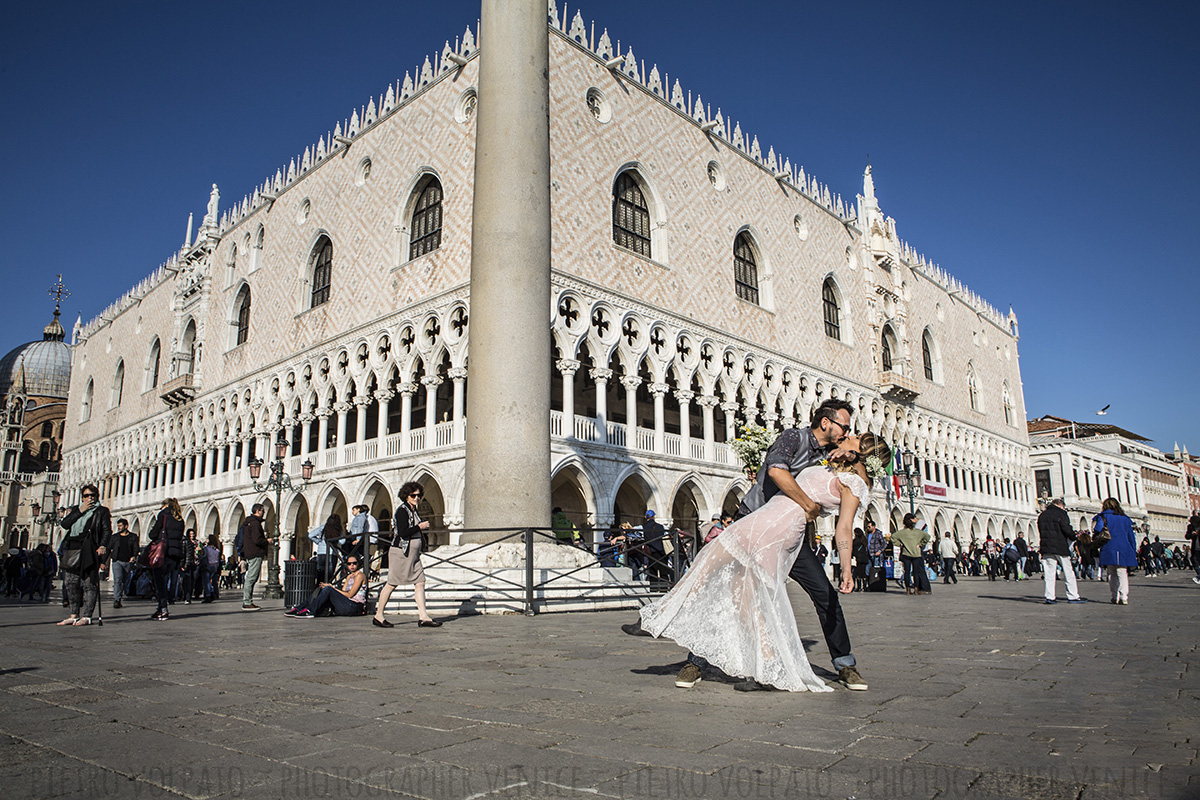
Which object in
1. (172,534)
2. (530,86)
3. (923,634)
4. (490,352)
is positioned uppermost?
(530,86)

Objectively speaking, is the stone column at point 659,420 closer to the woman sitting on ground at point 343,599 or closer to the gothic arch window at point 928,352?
the woman sitting on ground at point 343,599

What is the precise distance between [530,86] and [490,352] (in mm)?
3589

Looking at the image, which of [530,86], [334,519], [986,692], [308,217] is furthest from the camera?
[308,217]

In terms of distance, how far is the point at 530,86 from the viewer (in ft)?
33.9

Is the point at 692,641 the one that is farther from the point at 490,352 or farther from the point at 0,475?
the point at 0,475

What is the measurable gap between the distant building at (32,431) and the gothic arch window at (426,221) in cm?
3162

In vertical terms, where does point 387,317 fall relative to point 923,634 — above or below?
above

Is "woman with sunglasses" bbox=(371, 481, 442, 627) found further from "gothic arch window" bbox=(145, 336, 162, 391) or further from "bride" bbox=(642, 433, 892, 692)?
"gothic arch window" bbox=(145, 336, 162, 391)

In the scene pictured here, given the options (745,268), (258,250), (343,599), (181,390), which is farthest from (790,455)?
(181,390)

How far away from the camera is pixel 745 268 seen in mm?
26609

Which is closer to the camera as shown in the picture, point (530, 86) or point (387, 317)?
point (530, 86)

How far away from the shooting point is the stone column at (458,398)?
61.1 ft

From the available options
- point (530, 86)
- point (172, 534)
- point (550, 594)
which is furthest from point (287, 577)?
point (530, 86)

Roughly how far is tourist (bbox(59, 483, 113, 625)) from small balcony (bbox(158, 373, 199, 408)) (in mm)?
23966
